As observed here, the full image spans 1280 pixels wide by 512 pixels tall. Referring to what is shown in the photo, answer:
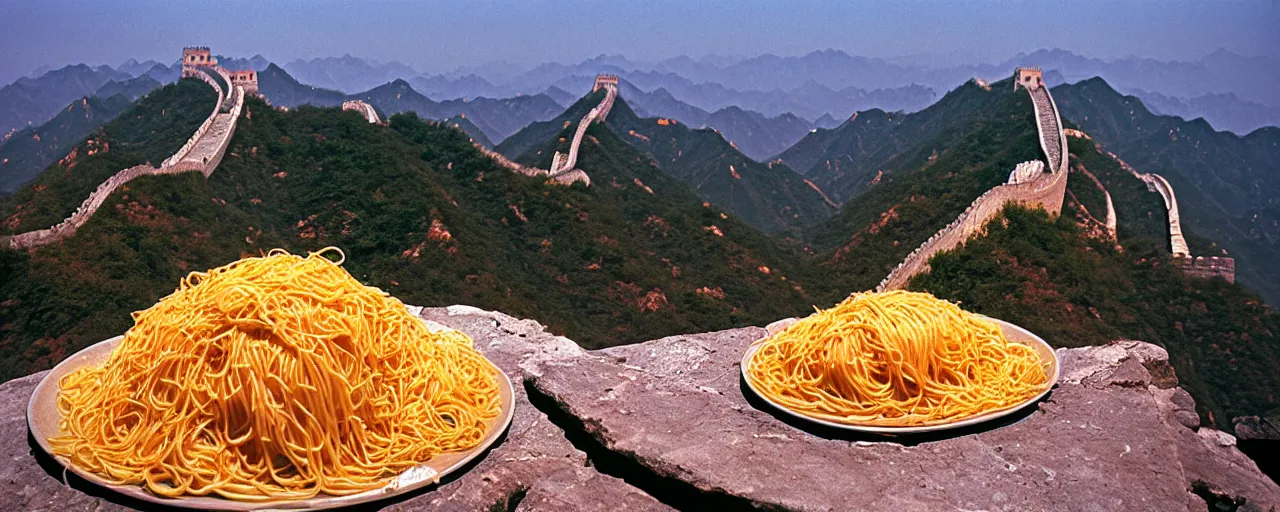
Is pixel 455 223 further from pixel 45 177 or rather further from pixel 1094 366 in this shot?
pixel 1094 366

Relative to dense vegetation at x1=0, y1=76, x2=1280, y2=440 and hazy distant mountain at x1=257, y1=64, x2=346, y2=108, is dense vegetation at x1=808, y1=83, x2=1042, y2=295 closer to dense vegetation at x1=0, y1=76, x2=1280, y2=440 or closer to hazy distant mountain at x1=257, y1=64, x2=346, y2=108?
dense vegetation at x1=0, y1=76, x2=1280, y2=440

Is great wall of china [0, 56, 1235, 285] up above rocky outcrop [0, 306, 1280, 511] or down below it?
below

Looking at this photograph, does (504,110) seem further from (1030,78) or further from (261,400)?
(261,400)

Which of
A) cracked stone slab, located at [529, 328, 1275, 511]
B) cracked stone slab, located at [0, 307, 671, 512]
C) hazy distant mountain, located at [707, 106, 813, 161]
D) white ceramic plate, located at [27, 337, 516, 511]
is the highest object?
cracked stone slab, located at [529, 328, 1275, 511]

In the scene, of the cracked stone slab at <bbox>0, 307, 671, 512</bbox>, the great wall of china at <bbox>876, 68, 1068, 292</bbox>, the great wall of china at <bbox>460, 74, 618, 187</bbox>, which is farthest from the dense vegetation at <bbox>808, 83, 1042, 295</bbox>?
the cracked stone slab at <bbox>0, 307, 671, 512</bbox>

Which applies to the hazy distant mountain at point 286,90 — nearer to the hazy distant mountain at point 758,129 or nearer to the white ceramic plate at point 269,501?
the hazy distant mountain at point 758,129

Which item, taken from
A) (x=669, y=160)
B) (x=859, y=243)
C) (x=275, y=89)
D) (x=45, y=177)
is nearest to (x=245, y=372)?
(x=45, y=177)
